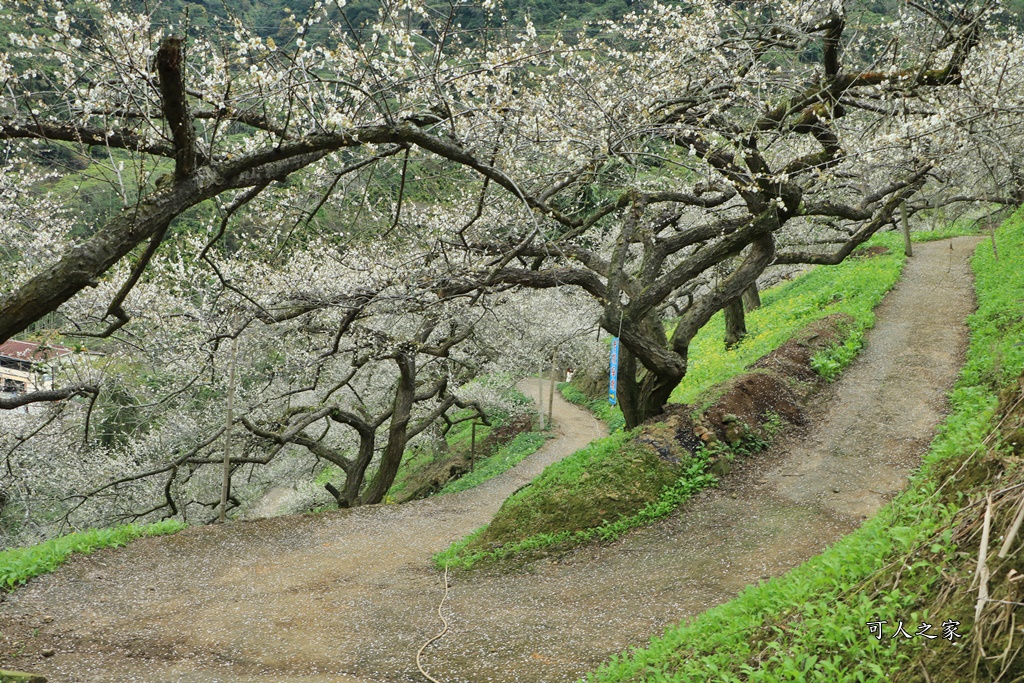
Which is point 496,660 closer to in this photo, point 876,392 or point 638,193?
point 638,193

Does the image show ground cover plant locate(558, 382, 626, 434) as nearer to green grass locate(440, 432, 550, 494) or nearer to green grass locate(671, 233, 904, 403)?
green grass locate(440, 432, 550, 494)

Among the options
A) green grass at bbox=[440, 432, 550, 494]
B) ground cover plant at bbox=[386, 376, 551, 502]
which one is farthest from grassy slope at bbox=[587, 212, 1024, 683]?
ground cover plant at bbox=[386, 376, 551, 502]

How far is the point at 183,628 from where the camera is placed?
7129mm

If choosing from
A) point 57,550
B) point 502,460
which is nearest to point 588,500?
point 57,550

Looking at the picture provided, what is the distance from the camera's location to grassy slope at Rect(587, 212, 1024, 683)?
11.4 feet

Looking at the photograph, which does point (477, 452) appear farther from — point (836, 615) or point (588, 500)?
point (836, 615)

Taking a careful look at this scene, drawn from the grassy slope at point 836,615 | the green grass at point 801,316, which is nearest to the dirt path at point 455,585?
→ the grassy slope at point 836,615

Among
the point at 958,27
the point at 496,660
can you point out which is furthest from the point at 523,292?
the point at 496,660

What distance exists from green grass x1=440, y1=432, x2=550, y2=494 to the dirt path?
708 centimetres

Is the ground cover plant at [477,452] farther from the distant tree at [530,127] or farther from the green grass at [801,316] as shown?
the distant tree at [530,127]

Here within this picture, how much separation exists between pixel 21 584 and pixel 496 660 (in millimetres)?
6138

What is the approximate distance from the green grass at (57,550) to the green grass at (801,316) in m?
8.68

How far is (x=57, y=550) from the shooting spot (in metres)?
8.76

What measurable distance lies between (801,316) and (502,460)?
960 cm
